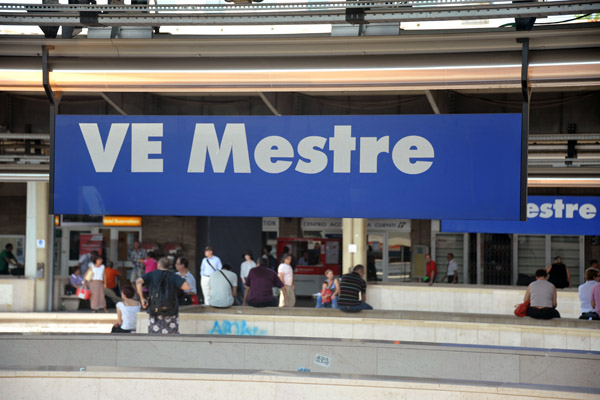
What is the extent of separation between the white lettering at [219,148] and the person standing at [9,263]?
59.6 feet

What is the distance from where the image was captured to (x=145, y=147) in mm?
7004

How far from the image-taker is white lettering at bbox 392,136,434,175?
657 cm

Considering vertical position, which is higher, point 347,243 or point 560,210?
point 560,210

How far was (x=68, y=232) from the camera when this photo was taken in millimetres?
25906

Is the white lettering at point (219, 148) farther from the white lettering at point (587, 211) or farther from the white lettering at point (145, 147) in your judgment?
the white lettering at point (587, 211)

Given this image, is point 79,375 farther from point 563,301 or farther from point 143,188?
point 563,301

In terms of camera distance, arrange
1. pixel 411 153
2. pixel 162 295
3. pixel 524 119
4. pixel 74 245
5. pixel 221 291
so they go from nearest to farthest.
A: pixel 524 119, pixel 411 153, pixel 162 295, pixel 221 291, pixel 74 245

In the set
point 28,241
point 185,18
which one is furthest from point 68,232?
point 185,18

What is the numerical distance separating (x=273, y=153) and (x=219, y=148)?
0.49 metres

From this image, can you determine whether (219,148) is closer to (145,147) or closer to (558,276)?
(145,147)

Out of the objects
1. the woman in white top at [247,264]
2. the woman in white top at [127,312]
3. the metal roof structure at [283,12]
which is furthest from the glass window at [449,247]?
the metal roof structure at [283,12]

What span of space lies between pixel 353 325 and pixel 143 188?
515 centimetres

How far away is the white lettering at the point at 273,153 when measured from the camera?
687cm

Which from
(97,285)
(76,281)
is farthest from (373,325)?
(76,281)
